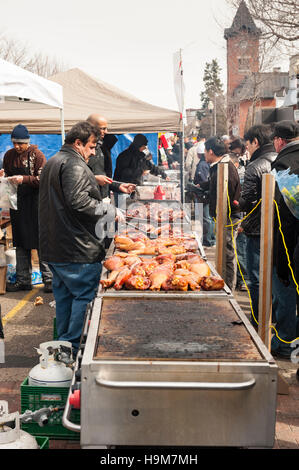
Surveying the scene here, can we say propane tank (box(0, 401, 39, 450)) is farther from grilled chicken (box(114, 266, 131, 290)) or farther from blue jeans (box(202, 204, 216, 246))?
blue jeans (box(202, 204, 216, 246))

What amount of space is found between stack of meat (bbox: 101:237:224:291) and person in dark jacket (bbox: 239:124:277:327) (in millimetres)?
1072

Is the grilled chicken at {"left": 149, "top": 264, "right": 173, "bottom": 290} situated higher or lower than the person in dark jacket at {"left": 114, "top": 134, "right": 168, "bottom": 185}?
lower

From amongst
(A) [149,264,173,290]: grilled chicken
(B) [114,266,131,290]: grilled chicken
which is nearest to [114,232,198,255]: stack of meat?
(A) [149,264,173,290]: grilled chicken

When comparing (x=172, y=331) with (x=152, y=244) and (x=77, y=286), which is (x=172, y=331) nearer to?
(x=77, y=286)

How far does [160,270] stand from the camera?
4.30 metres

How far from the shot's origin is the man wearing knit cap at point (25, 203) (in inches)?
309

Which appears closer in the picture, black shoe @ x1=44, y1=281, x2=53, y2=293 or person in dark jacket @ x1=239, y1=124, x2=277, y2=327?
person in dark jacket @ x1=239, y1=124, x2=277, y2=327

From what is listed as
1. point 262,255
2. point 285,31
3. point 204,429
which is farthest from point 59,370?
point 285,31

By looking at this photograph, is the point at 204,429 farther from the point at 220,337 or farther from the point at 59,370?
the point at 59,370

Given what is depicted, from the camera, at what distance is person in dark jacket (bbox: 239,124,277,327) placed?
20.4ft

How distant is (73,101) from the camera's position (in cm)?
1135

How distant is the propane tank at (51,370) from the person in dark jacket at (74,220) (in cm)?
98

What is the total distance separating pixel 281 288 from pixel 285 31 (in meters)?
9.82

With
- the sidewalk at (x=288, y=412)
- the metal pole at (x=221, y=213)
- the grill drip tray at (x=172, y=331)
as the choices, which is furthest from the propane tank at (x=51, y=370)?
the metal pole at (x=221, y=213)
